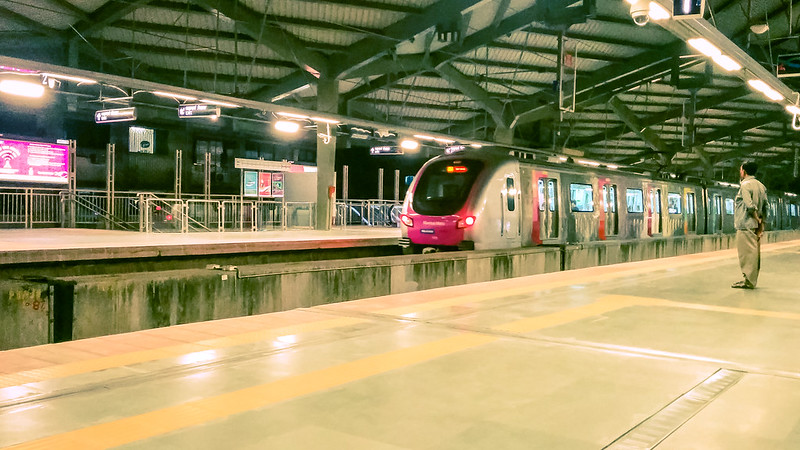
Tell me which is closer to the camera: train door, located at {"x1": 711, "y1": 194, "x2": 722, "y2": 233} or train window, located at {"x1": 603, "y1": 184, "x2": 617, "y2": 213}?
train window, located at {"x1": 603, "y1": 184, "x2": 617, "y2": 213}

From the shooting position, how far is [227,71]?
26812 millimetres

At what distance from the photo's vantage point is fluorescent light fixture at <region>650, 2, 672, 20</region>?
9139mm

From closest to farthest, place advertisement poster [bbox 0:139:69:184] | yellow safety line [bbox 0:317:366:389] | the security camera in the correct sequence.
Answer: yellow safety line [bbox 0:317:366:389], the security camera, advertisement poster [bbox 0:139:69:184]

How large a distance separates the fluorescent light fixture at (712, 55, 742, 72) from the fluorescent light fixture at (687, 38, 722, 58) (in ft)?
0.99

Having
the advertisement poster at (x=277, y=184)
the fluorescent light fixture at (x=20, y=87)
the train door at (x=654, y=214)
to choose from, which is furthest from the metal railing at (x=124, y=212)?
the train door at (x=654, y=214)

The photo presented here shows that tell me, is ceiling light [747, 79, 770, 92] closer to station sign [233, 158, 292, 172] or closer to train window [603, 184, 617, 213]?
train window [603, 184, 617, 213]

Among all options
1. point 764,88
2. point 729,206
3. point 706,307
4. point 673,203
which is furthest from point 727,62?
point 729,206

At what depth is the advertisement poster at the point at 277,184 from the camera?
28680mm

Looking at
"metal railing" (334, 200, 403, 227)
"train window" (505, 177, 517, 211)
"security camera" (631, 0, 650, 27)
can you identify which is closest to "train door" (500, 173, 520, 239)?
"train window" (505, 177, 517, 211)

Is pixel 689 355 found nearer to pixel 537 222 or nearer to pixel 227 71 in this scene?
pixel 537 222

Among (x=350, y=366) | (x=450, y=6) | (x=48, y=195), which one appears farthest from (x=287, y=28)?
(x=350, y=366)

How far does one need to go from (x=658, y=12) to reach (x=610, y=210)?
39.6 ft

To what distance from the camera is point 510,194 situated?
15594mm

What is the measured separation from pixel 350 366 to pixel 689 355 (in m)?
3.03
